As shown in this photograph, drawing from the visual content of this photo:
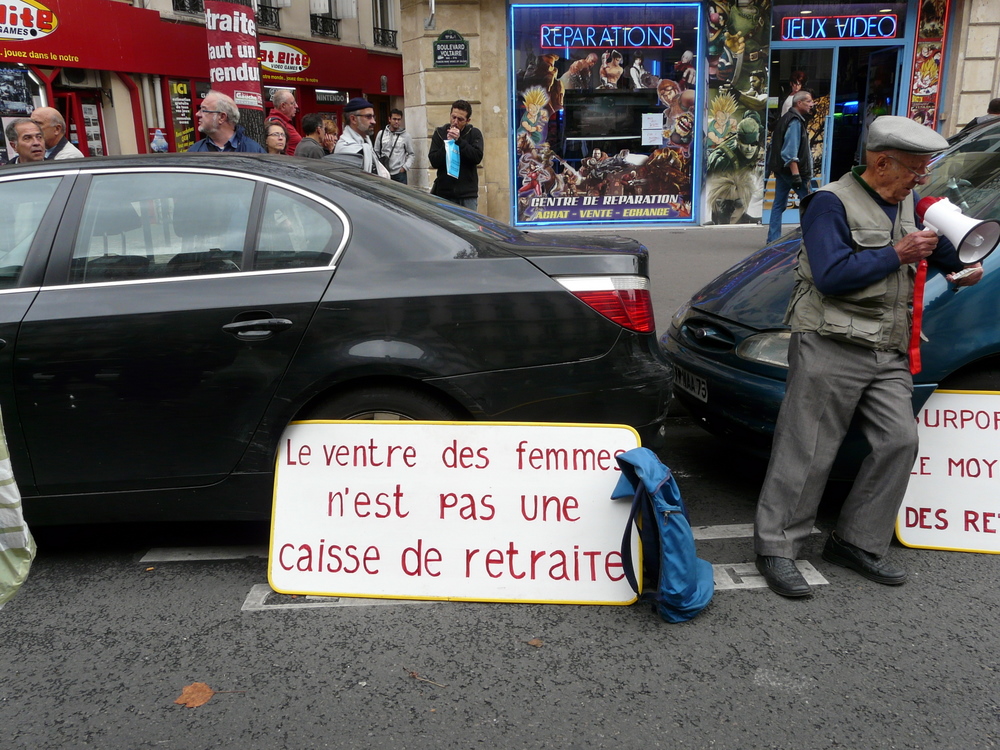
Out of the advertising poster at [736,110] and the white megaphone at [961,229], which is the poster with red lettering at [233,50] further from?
the advertising poster at [736,110]

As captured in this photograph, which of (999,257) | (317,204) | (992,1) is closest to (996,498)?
(999,257)

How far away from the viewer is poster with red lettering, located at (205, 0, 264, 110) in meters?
7.20

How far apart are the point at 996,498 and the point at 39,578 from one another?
386 cm

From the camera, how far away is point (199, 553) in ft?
11.7

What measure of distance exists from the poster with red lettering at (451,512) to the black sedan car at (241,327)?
154 millimetres

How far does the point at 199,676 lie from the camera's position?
273 cm

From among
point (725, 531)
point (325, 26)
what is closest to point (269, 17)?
point (325, 26)

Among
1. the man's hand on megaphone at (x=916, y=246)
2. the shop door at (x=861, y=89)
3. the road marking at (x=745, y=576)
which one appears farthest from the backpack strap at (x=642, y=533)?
the shop door at (x=861, y=89)

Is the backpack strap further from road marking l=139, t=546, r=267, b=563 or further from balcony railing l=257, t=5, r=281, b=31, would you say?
balcony railing l=257, t=5, r=281, b=31

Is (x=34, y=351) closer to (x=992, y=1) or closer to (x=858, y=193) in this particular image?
(x=858, y=193)

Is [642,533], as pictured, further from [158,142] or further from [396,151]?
[158,142]

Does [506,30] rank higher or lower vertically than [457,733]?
higher

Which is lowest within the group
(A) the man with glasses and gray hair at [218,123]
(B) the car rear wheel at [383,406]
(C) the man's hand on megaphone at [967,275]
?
(B) the car rear wheel at [383,406]

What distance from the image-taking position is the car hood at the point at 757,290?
4000 millimetres
